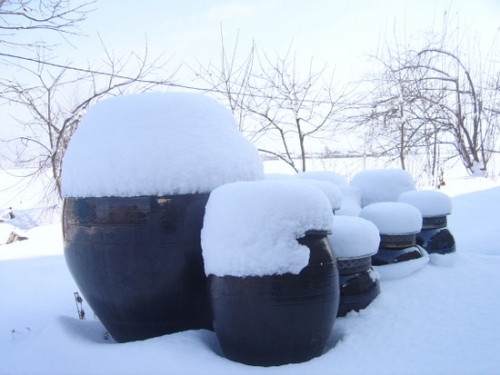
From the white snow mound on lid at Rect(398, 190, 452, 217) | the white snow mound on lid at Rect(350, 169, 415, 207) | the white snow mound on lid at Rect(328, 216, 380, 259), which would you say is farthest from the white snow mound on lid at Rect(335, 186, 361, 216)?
the white snow mound on lid at Rect(328, 216, 380, 259)

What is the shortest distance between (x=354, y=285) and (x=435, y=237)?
186 centimetres

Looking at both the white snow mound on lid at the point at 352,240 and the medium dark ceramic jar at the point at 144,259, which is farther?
the white snow mound on lid at the point at 352,240

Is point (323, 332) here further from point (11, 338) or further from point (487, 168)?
point (487, 168)

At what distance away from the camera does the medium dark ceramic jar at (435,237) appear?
4617 millimetres

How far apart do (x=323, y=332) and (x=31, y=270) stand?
14.0 feet

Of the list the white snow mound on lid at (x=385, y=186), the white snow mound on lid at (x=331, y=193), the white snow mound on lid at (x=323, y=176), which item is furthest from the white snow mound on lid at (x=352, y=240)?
the white snow mound on lid at (x=385, y=186)

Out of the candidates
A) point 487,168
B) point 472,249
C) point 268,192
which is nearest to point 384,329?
point 268,192

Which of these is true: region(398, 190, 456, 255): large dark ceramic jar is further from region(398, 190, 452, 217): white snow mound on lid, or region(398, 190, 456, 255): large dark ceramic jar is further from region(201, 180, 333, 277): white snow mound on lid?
region(201, 180, 333, 277): white snow mound on lid

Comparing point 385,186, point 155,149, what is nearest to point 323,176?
point 385,186

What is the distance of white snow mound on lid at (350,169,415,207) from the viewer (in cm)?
552

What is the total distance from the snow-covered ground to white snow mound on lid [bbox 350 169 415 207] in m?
1.08

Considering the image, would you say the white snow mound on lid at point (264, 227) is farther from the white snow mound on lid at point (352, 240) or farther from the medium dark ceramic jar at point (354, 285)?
the medium dark ceramic jar at point (354, 285)

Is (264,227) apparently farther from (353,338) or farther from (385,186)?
(385,186)

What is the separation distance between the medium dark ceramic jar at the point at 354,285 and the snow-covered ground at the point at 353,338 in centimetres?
7
